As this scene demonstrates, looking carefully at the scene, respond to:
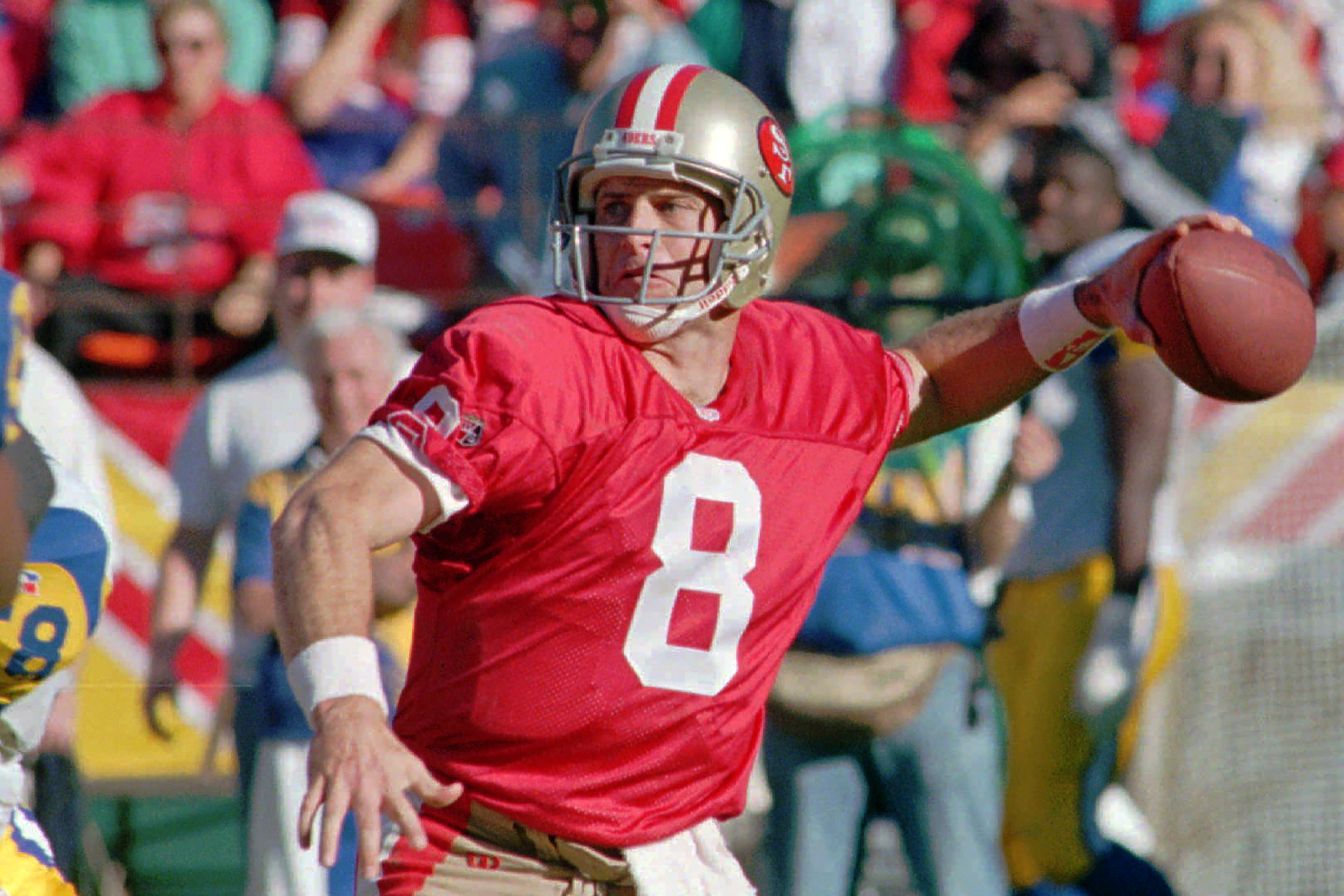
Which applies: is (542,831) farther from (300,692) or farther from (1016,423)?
(1016,423)

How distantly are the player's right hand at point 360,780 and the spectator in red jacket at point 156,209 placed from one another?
403 cm

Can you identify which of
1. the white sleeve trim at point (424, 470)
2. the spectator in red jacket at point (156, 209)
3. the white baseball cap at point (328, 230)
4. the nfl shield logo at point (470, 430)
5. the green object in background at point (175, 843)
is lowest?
the green object in background at point (175, 843)

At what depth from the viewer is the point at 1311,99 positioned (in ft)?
22.6

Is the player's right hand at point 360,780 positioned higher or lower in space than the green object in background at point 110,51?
higher

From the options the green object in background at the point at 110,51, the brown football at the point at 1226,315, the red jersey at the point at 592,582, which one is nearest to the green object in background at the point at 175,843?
the green object in background at the point at 110,51

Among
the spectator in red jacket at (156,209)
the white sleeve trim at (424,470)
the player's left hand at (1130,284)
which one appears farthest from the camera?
the spectator in red jacket at (156,209)

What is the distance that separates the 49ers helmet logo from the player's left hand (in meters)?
0.50

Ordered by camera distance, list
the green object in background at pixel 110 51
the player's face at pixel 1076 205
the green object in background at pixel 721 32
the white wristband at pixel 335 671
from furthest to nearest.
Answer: the green object in background at pixel 110 51
the green object in background at pixel 721 32
the player's face at pixel 1076 205
the white wristband at pixel 335 671

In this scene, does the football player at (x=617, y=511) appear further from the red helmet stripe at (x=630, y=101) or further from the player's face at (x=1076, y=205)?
the player's face at (x=1076, y=205)

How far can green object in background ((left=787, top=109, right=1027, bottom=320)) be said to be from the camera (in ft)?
18.6

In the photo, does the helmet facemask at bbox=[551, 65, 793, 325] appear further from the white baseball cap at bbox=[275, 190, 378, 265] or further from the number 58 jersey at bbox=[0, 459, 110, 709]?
the white baseball cap at bbox=[275, 190, 378, 265]

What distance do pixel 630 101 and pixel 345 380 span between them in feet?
5.96

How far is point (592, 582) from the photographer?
9.67ft

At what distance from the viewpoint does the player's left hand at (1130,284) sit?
10.6ft
